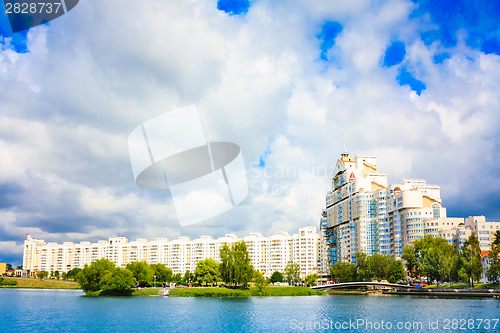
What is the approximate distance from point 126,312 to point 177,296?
3565 cm

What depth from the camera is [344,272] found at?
128m

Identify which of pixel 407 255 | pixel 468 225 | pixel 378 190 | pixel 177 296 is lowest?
pixel 177 296

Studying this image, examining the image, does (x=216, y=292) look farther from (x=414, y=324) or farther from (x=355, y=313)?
(x=414, y=324)

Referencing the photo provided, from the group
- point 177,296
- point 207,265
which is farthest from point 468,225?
point 177,296

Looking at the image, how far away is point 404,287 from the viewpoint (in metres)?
101

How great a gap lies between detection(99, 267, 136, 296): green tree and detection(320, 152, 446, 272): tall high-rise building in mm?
70003

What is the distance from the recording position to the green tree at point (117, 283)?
85438 millimetres

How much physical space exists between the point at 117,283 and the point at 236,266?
21199mm

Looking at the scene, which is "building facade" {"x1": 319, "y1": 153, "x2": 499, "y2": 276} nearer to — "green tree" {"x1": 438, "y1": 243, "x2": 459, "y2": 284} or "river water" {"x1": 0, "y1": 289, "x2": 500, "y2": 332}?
"green tree" {"x1": 438, "y1": 243, "x2": 459, "y2": 284}

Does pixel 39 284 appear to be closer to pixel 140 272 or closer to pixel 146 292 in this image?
pixel 140 272

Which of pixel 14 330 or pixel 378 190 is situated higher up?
pixel 378 190

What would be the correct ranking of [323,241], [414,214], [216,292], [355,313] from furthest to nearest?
[323,241] → [414,214] → [216,292] → [355,313]

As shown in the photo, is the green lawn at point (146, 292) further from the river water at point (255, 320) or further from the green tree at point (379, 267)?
the green tree at point (379, 267)

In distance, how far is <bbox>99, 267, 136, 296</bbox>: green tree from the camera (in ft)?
280
